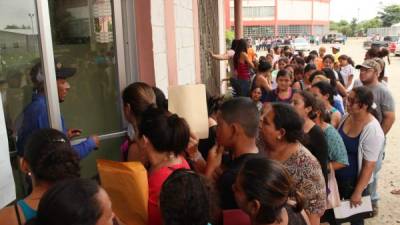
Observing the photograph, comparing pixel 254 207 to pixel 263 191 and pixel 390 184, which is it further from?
pixel 390 184

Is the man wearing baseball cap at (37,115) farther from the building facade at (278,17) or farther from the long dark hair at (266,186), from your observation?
the building facade at (278,17)

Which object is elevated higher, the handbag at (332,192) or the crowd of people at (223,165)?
the crowd of people at (223,165)

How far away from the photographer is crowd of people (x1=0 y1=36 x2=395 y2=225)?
4.83 ft

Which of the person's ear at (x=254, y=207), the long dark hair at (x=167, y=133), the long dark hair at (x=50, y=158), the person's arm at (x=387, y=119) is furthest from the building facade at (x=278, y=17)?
the person's ear at (x=254, y=207)

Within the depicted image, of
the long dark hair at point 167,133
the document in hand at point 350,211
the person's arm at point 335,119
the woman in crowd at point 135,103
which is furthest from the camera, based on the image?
the person's arm at point 335,119

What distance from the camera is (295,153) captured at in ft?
7.51

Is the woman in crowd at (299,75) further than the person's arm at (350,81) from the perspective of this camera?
No

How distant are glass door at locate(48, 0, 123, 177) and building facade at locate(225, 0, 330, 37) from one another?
199ft

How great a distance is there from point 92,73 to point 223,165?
152cm

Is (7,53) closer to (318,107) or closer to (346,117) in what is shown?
(318,107)

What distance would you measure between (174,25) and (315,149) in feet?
7.23

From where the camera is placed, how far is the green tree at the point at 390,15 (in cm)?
7388

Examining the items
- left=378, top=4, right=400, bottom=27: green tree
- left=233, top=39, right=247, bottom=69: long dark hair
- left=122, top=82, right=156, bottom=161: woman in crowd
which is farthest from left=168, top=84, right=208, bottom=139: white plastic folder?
left=378, top=4, right=400, bottom=27: green tree

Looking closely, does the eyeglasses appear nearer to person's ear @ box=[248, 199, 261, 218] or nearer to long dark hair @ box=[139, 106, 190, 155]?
long dark hair @ box=[139, 106, 190, 155]
